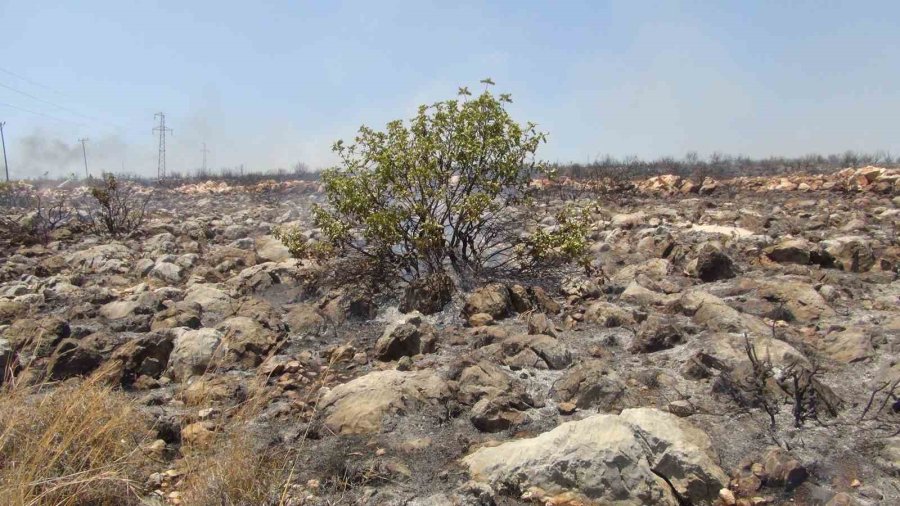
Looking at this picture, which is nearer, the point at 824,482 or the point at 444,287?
the point at 824,482

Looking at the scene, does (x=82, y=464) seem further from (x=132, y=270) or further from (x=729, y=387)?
(x=132, y=270)

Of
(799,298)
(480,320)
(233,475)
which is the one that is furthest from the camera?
(480,320)

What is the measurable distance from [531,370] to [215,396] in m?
1.86

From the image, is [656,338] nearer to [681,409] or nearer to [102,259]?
[681,409]

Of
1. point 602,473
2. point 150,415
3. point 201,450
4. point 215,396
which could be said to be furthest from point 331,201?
point 602,473

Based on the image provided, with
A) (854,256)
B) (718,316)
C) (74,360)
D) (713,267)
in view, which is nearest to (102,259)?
(74,360)

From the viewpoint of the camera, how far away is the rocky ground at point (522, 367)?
2.79m

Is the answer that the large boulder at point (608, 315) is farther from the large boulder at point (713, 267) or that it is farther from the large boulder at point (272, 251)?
the large boulder at point (272, 251)

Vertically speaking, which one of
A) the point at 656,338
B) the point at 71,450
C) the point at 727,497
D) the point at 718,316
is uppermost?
the point at 718,316

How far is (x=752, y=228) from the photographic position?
8.23m

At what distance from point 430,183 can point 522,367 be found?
255 centimetres

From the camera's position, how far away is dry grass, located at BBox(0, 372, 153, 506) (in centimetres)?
245

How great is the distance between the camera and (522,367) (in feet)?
13.6

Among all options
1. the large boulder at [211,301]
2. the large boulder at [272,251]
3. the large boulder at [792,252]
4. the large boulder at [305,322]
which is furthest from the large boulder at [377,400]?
the large boulder at [272,251]
